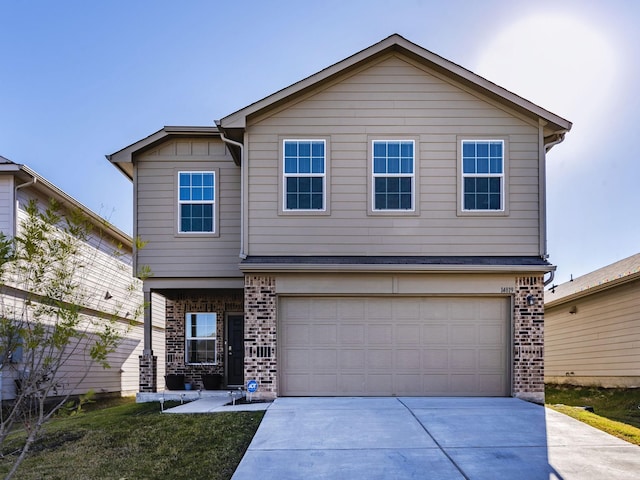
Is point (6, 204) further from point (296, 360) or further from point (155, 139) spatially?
point (296, 360)

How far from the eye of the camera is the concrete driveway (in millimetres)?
6785

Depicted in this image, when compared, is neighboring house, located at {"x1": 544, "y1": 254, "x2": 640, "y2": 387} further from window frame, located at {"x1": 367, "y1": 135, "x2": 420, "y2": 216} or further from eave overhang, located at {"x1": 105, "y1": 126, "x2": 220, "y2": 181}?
eave overhang, located at {"x1": 105, "y1": 126, "x2": 220, "y2": 181}

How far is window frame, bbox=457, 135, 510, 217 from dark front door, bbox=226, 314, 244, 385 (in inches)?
265

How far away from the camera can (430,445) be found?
25.6ft

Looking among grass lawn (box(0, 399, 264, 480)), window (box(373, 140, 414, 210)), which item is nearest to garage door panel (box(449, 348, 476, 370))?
window (box(373, 140, 414, 210))

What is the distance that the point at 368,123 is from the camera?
12.0 meters

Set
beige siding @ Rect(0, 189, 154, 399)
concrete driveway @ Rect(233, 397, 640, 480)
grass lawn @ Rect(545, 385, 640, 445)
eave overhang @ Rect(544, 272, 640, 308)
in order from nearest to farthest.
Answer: concrete driveway @ Rect(233, 397, 640, 480)
grass lawn @ Rect(545, 385, 640, 445)
eave overhang @ Rect(544, 272, 640, 308)
beige siding @ Rect(0, 189, 154, 399)

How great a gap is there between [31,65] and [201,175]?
8.26m

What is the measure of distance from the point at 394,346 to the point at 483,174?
4.02m

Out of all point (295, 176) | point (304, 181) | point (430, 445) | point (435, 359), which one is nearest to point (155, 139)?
point (295, 176)

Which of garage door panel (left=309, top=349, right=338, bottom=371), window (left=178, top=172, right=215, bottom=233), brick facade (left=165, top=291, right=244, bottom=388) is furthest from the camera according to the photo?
brick facade (left=165, top=291, right=244, bottom=388)

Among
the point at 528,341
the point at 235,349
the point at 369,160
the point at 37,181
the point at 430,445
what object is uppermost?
the point at 369,160

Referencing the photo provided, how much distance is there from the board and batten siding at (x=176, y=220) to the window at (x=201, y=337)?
237 cm

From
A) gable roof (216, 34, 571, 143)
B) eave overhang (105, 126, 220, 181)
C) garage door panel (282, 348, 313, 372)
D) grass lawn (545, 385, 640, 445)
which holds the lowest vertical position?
grass lawn (545, 385, 640, 445)
